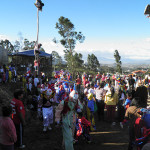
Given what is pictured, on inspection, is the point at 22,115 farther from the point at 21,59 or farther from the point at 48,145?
the point at 21,59

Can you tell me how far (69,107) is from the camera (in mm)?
4086

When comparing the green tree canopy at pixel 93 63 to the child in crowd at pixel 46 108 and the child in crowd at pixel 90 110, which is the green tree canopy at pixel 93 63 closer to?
the child in crowd at pixel 90 110

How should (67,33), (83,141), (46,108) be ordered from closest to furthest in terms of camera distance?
(83,141) → (46,108) → (67,33)

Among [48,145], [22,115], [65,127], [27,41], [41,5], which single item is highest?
[27,41]

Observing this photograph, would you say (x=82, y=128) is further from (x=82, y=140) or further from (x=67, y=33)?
(x=67, y=33)

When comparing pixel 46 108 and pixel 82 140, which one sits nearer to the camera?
pixel 82 140

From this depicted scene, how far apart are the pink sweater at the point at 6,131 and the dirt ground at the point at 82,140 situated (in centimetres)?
177

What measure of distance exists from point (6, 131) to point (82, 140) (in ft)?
8.98

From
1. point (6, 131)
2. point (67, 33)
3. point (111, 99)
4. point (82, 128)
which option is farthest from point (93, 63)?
point (6, 131)

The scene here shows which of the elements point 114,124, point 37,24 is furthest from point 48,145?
point 37,24

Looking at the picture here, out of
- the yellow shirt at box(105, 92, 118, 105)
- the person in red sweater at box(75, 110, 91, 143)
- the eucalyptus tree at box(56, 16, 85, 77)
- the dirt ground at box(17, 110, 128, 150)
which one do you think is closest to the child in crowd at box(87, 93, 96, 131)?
the dirt ground at box(17, 110, 128, 150)

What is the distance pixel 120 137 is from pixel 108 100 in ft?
5.51

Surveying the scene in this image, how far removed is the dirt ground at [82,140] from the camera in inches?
187

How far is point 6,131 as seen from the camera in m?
3.04
